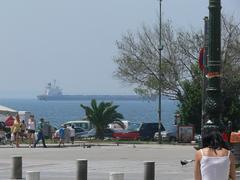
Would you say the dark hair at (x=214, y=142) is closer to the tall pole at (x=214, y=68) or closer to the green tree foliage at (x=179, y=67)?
the tall pole at (x=214, y=68)

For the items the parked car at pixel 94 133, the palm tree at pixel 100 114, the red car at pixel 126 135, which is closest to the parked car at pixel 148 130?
the red car at pixel 126 135

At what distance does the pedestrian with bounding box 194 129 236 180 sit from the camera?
8.47 metres

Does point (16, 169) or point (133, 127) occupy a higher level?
point (133, 127)

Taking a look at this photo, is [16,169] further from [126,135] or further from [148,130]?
[148,130]

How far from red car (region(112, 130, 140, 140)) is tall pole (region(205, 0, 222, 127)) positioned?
122 ft

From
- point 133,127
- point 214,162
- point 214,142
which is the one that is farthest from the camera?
point 133,127

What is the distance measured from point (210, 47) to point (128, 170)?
9363 mm

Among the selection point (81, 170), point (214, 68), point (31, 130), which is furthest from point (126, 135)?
point (214, 68)

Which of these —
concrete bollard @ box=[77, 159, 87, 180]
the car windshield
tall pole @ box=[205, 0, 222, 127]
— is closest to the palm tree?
the car windshield

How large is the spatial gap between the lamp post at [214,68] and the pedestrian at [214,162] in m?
4.68

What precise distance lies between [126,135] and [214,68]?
38.3m

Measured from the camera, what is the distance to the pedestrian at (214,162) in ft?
27.8

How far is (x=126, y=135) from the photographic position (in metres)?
51.6

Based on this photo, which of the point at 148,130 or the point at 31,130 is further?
the point at 148,130
